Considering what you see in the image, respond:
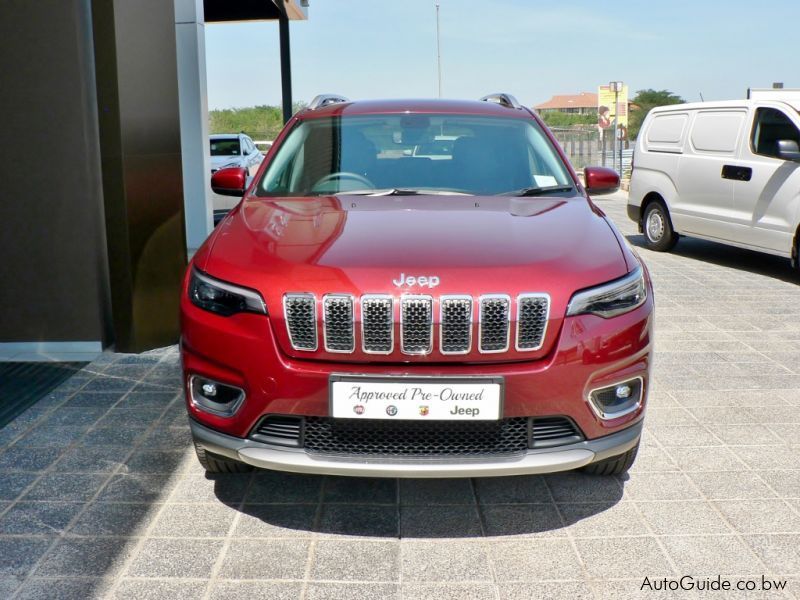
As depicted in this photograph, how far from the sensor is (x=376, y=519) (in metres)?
3.34

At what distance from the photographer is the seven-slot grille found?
9.46ft

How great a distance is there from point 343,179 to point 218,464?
4.94 feet

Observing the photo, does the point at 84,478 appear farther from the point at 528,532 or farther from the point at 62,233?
the point at 62,233

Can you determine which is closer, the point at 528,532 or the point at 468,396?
the point at 468,396

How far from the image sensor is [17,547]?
310cm

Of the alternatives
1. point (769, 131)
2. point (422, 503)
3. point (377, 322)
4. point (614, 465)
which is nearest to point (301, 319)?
point (377, 322)

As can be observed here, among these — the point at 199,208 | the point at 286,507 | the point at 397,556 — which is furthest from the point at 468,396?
the point at 199,208

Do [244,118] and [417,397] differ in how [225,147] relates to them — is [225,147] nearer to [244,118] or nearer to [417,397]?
[417,397]

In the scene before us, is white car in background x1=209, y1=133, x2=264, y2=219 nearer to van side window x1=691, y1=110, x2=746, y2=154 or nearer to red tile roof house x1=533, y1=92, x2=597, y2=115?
van side window x1=691, y1=110, x2=746, y2=154

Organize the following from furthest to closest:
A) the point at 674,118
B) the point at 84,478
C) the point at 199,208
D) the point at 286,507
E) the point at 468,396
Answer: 1. the point at 674,118
2. the point at 199,208
3. the point at 84,478
4. the point at 286,507
5. the point at 468,396

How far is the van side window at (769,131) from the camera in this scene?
912 centimetres

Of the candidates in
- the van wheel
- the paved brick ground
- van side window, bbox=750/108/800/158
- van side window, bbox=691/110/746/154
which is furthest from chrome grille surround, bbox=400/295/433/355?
the van wheel

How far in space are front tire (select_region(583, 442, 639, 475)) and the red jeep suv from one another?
0.41 metres

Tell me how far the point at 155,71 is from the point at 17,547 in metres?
3.61
